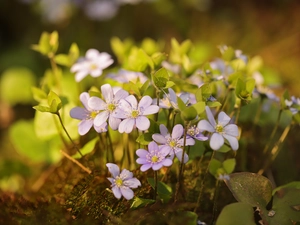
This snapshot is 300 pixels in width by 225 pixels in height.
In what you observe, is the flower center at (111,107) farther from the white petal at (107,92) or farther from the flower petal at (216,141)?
the flower petal at (216,141)

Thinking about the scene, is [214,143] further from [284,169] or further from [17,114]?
[17,114]

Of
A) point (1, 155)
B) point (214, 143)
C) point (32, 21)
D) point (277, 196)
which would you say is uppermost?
point (214, 143)

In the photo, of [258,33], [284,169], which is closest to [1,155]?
[284,169]

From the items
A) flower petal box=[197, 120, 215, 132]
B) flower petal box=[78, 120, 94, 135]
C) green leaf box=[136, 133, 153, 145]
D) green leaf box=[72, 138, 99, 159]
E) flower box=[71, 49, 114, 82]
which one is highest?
flower petal box=[197, 120, 215, 132]

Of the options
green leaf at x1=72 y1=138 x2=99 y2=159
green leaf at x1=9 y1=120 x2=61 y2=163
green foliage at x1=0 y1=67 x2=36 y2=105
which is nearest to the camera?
green leaf at x1=72 y1=138 x2=99 y2=159

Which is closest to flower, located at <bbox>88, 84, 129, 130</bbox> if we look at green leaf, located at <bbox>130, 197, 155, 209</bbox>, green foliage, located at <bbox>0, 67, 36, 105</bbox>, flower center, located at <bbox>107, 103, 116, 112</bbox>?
flower center, located at <bbox>107, 103, 116, 112</bbox>

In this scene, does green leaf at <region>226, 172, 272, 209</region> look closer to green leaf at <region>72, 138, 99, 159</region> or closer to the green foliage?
green leaf at <region>72, 138, 99, 159</region>
